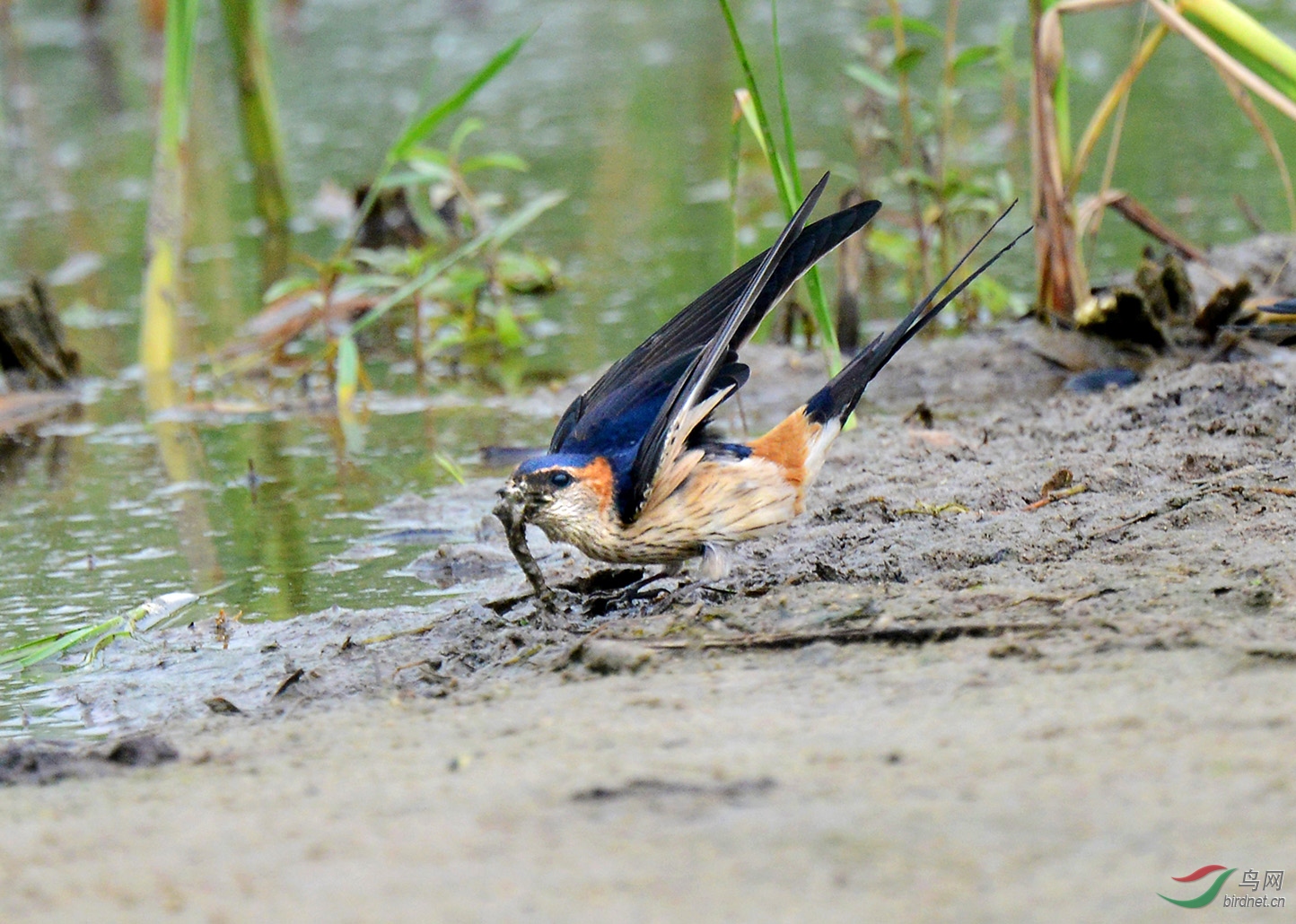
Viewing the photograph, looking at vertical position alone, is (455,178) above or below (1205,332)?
above

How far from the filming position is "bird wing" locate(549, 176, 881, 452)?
3158 millimetres

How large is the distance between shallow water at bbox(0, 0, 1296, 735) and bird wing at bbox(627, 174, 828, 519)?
36.5 inches

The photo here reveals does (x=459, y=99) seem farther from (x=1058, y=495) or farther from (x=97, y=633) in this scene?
(x=1058, y=495)

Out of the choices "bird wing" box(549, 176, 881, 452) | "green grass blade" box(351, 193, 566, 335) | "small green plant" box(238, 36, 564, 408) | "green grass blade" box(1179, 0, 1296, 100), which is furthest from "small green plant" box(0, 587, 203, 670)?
"green grass blade" box(1179, 0, 1296, 100)

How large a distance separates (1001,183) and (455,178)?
2.15 metres

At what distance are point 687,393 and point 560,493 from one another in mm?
332

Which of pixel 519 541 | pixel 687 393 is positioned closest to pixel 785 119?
pixel 687 393

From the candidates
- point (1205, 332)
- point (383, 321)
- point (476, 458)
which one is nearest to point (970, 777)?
point (476, 458)

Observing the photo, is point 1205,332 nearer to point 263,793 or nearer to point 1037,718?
point 1037,718

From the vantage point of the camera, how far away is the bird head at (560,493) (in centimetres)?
306

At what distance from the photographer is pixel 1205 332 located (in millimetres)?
5094

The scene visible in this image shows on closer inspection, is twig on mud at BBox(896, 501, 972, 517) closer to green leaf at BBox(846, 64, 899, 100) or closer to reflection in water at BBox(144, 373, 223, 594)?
reflection in water at BBox(144, 373, 223, 594)

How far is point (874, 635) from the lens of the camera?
2.64 metres

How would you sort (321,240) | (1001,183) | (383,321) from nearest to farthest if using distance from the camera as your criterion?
(1001,183), (383,321), (321,240)
